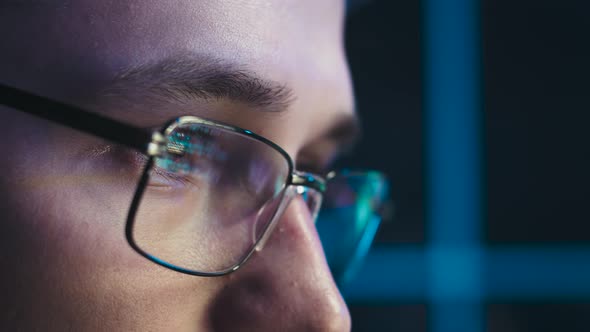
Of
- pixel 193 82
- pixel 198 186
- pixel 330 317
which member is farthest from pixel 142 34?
pixel 330 317

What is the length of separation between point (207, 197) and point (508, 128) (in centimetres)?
167

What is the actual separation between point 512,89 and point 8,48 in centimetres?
188

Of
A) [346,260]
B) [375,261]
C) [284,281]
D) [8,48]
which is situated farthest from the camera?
[375,261]

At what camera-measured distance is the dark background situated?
1900 millimetres

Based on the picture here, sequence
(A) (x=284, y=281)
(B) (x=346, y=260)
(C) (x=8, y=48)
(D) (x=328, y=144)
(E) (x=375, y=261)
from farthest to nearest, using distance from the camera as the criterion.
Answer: (E) (x=375, y=261) < (B) (x=346, y=260) < (D) (x=328, y=144) < (A) (x=284, y=281) < (C) (x=8, y=48)

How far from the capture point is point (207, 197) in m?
0.60

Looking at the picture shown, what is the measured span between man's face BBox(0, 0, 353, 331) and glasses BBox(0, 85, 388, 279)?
0.06 feet

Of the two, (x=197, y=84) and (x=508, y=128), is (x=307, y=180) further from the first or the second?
(x=508, y=128)

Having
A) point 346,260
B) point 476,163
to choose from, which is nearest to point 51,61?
point 346,260

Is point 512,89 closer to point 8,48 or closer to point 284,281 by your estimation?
point 284,281

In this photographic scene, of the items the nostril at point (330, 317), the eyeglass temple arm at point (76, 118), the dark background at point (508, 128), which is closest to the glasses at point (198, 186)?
the eyeglass temple arm at point (76, 118)

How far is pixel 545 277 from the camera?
74.0 inches

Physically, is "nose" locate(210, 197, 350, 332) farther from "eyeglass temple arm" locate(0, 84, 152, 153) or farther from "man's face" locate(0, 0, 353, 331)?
"eyeglass temple arm" locate(0, 84, 152, 153)

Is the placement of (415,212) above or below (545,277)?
above
